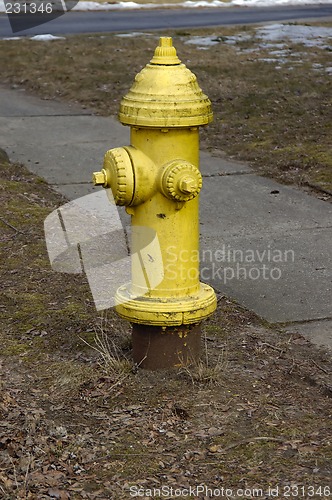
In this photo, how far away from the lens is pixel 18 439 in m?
3.04

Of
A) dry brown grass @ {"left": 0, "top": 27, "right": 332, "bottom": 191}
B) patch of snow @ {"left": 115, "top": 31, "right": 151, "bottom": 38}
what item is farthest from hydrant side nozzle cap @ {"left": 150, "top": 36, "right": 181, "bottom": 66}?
patch of snow @ {"left": 115, "top": 31, "right": 151, "bottom": 38}

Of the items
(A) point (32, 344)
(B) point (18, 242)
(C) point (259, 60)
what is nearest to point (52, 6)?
(C) point (259, 60)

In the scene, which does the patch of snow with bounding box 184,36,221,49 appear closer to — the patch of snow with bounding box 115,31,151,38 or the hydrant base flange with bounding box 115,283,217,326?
the patch of snow with bounding box 115,31,151,38

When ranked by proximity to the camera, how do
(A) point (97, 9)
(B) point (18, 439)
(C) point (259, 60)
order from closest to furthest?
(B) point (18, 439) → (C) point (259, 60) → (A) point (97, 9)

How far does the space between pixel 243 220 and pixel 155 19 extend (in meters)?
14.5

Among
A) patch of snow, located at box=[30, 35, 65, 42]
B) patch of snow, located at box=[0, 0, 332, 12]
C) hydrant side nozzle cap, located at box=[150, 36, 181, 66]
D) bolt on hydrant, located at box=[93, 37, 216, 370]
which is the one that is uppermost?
hydrant side nozzle cap, located at box=[150, 36, 181, 66]

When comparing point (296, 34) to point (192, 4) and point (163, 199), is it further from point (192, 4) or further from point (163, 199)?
point (163, 199)

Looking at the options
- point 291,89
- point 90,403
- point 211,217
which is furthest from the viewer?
point 291,89

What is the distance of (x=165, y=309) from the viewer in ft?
11.5

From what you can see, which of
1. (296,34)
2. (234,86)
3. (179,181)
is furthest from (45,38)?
(179,181)

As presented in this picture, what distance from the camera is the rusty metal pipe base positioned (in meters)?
3.60

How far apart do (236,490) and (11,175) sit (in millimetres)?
4678

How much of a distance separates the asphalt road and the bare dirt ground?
1241 cm

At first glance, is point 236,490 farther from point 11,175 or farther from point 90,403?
point 11,175
